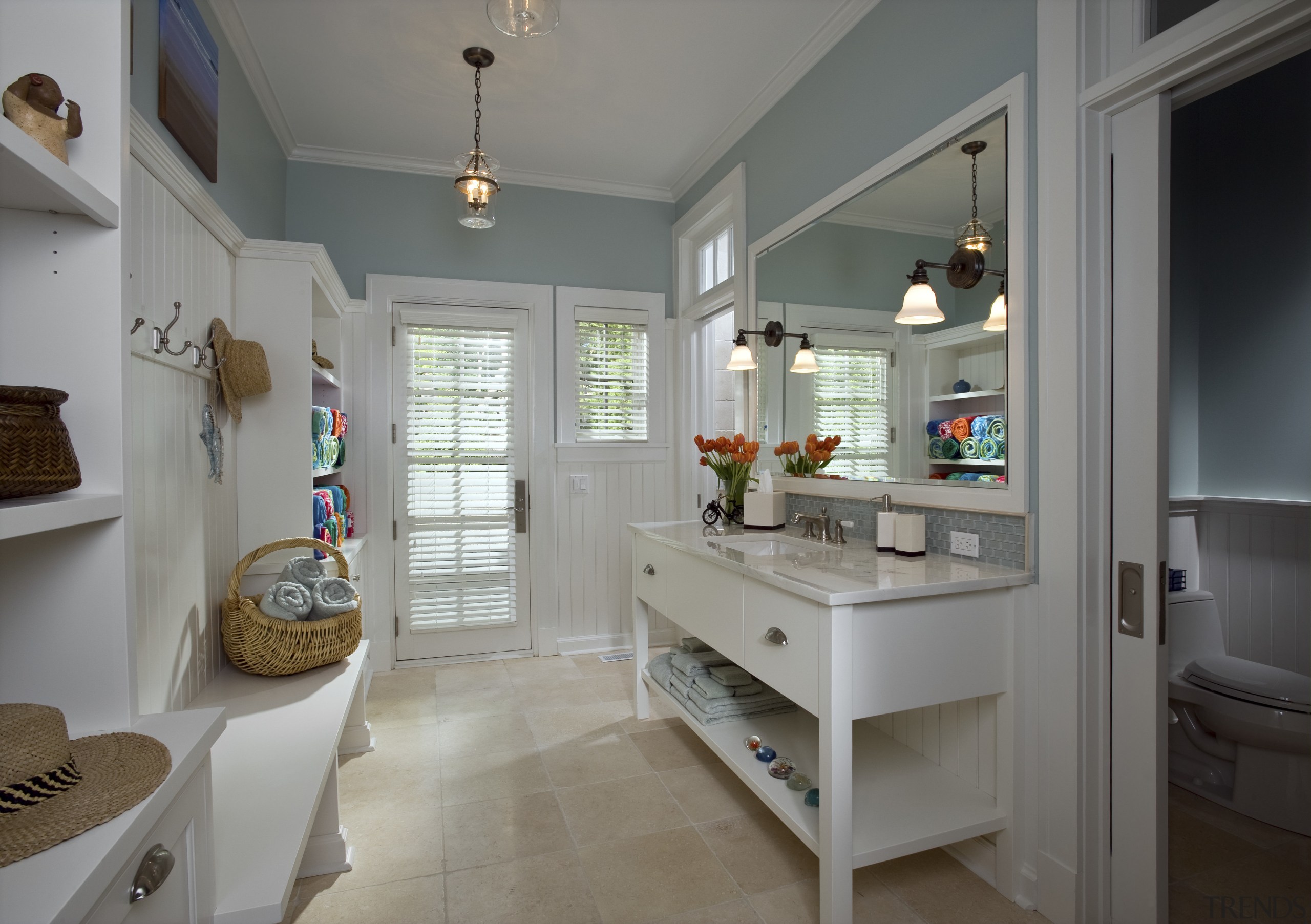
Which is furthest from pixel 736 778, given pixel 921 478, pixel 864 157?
pixel 864 157

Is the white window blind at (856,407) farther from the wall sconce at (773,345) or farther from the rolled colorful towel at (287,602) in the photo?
the rolled colorful towel at (287,602)

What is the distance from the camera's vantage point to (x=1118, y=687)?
5.15 feet

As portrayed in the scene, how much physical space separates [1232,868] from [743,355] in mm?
2327

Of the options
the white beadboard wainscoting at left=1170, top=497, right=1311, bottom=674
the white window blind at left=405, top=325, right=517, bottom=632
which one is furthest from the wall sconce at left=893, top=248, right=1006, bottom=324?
the white window blind at left=405, top=325, right=517, bottom=632

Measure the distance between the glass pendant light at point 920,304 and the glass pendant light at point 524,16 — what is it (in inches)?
56.4

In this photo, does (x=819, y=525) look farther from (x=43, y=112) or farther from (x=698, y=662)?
(x=43, y=112)

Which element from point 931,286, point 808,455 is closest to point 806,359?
point 808,455

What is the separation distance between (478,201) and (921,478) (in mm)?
2114

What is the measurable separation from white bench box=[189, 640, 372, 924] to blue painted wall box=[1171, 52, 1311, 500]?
2492mm

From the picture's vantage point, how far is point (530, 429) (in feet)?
12.7

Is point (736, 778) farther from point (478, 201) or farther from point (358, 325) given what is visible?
point (358, 325)

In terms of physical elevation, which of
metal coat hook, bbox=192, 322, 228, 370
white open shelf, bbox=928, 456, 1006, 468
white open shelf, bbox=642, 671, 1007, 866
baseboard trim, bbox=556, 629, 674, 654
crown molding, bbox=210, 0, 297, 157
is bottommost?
baseboard trim, bbox=556, 629, 674, 654

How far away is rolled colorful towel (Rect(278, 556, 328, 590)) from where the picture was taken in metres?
2.15

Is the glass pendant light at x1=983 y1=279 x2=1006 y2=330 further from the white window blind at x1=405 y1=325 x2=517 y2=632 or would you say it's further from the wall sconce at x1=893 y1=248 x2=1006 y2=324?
the white window blind at x1=405 y1=325 x2=517 y2=632
